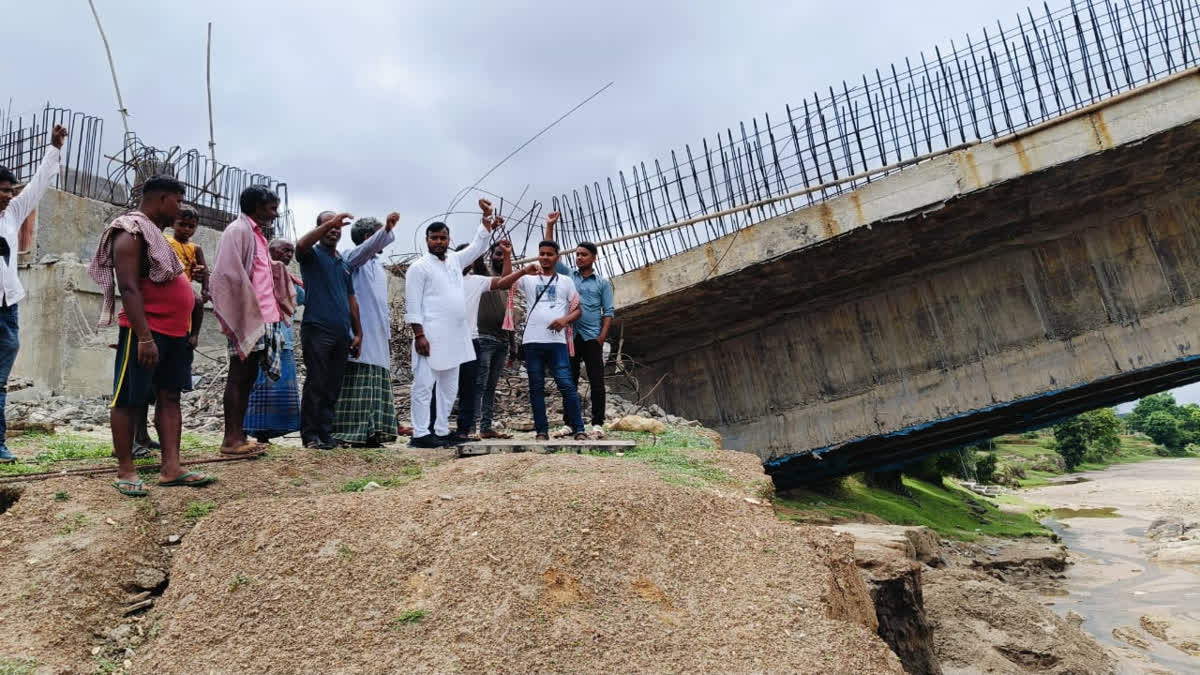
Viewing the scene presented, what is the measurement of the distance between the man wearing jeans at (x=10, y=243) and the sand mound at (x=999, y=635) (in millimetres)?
5874

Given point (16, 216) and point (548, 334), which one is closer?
point (16, 216)

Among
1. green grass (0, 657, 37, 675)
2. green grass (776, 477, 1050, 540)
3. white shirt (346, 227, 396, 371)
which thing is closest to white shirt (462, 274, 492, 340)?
white shirt (346, 227, 396, 371)

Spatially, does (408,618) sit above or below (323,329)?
below

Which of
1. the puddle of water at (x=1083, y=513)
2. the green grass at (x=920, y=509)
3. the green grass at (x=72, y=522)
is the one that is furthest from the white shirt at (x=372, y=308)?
the puddle of water at (x=1083, y=513)

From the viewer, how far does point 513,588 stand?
8.84 feet

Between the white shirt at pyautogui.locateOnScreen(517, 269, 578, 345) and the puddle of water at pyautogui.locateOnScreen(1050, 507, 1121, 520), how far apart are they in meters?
19.2

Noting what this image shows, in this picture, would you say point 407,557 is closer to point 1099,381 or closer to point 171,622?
point 171,622

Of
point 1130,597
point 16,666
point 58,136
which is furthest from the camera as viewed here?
point 1130,597

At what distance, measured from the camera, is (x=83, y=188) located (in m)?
8.91

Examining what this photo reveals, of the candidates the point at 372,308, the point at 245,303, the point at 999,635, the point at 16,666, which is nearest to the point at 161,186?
the point at 245,303

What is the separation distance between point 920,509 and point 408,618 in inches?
573

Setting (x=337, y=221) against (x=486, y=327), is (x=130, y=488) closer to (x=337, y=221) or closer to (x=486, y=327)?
(x=337, y=221)

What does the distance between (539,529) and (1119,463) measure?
161ft

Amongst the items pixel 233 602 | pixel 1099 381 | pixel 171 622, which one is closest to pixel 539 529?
pixel 233 602
